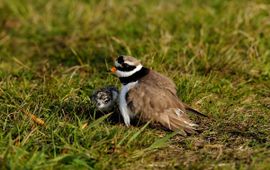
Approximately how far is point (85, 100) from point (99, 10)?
3.39 m

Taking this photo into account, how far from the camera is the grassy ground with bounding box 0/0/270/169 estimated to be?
4734mm

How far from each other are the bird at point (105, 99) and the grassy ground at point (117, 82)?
164 mm

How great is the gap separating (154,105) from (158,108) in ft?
0.14

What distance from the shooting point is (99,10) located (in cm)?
914

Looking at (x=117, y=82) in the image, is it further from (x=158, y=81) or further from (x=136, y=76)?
(x=158, y=81)

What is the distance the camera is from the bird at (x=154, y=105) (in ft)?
17.4

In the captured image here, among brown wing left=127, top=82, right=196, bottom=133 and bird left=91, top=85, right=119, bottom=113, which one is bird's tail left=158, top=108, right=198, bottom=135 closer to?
brown wing left=127, top=82, right=196, bottom=133

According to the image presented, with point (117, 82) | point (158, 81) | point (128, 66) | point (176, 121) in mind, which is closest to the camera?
point (176, 121)

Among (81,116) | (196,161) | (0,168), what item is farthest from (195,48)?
(0,168)

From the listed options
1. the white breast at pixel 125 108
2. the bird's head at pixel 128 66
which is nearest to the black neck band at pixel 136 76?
the bird's head at pixel 128 66

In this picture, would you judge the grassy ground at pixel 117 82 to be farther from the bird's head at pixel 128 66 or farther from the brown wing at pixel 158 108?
the bird's head at pixel 128 66

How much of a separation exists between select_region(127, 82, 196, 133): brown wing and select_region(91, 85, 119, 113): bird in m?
0.27

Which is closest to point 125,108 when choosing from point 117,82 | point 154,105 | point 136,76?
point 154,105

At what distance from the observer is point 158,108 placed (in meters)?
5.32
